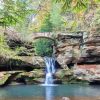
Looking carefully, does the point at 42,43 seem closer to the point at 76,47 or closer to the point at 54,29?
the point at 54,29

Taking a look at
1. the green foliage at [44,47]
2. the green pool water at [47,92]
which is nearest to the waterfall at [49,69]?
the green foliage at [44,47]

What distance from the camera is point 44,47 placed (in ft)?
122

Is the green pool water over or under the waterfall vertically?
under

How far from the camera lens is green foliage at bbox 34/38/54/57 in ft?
121

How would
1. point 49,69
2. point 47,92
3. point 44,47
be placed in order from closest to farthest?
point 47,92 < point 49,69 < point 44,47

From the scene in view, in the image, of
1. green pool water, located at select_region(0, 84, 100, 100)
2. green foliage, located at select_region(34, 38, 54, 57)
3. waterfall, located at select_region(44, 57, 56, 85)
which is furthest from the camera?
green foliage, located at select_region(34, 38, 54, 57)

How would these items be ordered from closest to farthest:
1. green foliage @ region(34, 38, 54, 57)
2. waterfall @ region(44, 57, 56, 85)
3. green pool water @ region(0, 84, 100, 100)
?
green pool water @ region(0, 84, 100, 100) → waterfall @ region(44, 57, 56, 85) → green foliage @ region(34, 38, 54, 57)

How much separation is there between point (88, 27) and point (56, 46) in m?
4.54

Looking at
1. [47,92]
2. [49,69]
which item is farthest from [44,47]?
[47,92]

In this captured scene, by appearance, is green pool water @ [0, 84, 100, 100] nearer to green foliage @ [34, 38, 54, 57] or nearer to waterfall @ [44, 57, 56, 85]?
waterfall @ [44, 57, 56, 85]

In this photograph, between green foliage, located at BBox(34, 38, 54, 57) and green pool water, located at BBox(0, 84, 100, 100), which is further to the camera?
green foliage, located at BBox(34, 38, 54, 57)

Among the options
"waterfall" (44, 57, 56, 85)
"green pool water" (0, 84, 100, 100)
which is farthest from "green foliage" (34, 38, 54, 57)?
"green pool water" (0, 84, 100, 100)

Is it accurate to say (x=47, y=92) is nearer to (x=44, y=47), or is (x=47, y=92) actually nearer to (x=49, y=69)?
(x=49, y=69)

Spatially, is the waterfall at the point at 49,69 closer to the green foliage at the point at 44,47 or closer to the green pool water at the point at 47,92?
the green foliage at the point at 44,47
